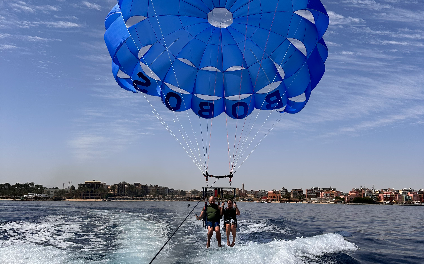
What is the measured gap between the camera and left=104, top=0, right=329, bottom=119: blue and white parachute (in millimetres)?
10891

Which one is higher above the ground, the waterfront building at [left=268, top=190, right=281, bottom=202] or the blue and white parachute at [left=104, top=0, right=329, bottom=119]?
the blue and white parachute at [left=104, top=0, right=329, bottom=119]

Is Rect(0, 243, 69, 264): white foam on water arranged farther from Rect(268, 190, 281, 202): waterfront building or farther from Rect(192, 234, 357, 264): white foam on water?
Rect(268, 190, 281, 202): waterfront building

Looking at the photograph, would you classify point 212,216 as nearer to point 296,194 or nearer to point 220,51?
point 220,51

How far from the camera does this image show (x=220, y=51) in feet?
41.3

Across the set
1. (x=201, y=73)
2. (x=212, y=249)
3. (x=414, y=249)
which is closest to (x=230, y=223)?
(x=212, y=249)

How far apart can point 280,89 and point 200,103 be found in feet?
10.5

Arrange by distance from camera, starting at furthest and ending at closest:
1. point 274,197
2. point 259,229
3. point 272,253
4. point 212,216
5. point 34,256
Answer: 1. point 274,197
2. point 259,229
3. point 272,253
4. point 34,256
5. point 212,216

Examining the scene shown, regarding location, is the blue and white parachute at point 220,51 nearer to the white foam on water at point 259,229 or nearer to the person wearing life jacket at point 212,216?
the person wearing life jacket at point 212,216

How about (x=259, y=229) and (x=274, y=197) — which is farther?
(x=274, y=197)

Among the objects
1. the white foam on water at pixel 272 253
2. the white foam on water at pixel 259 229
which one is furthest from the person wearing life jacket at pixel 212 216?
the white foam on water at pixel 259 229

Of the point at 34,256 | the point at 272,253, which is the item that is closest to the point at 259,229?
the point at 272,253

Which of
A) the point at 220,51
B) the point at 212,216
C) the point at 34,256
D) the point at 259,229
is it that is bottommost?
the point at 259,229

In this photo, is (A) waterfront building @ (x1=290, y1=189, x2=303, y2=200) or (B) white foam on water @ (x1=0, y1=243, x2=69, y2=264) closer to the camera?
(B) white foam on water @ (x1=0, y1=243, x2=69, y2=264)

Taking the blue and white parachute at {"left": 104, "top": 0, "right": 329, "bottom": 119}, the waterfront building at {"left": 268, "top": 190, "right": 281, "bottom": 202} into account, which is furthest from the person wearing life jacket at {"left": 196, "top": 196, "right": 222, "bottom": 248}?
the waterfront building at {"left": 268, "top": 190, "right": 281, "bottom": 202}
